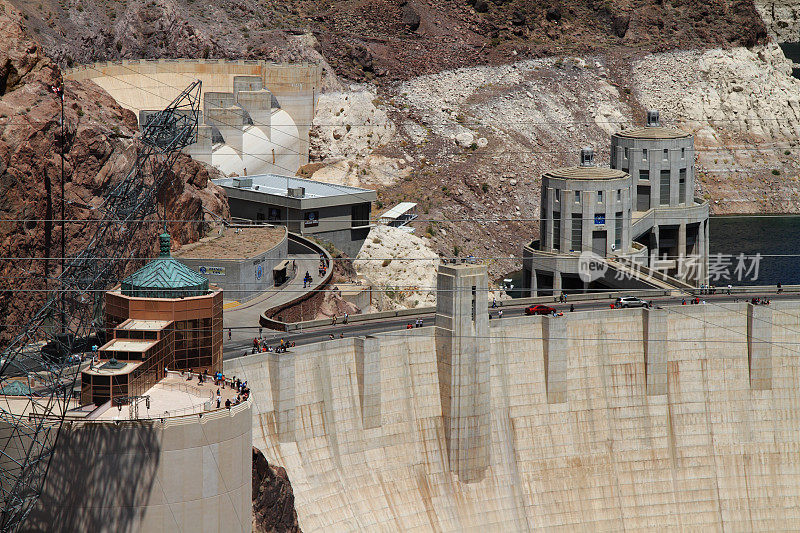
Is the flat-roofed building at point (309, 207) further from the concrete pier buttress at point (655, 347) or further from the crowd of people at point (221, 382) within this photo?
the crowd of people at point (221, 382)

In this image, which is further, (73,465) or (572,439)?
(572,439)

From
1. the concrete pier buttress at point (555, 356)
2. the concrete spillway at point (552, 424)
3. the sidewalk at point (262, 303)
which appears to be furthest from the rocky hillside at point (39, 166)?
the concrete pier buttress at point (555, 356)

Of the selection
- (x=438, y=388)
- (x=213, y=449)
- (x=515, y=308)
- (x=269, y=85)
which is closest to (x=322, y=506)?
(x=438, y=388)

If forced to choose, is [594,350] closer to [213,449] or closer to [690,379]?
[690,379]

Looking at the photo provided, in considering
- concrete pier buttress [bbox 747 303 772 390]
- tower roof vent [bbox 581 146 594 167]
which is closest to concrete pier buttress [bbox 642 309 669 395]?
concrete pier buttress [bbox 747 303 772 390]

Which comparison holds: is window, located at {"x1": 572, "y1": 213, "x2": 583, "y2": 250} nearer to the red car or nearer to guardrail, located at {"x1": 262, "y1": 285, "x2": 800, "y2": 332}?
guardrail, located at {"x1": 262, "y1": 285, "x2": 800, "y2": 332}

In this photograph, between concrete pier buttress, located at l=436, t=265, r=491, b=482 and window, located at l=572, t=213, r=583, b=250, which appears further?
window, located at l=572, t=213, r=583, b=250
